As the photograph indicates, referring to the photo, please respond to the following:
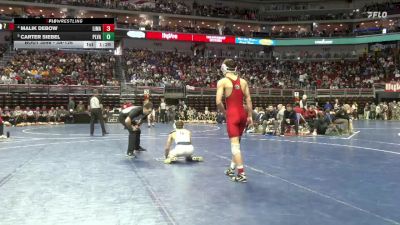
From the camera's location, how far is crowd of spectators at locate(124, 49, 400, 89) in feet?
133

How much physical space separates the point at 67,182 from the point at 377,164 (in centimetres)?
655

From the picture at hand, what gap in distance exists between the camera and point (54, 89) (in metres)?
32.5

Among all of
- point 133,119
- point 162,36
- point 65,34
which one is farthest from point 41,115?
point 162,36

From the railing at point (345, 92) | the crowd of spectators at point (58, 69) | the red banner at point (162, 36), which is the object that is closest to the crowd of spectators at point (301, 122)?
the crowd of spectators at point (58, 69)

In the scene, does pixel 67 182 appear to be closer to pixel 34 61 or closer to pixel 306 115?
pixel 306 115

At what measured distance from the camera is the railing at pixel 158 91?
104 ft

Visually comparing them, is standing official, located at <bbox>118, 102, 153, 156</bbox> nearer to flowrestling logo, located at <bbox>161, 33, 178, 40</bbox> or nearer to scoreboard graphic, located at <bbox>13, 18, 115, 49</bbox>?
scoreboard graphic, located at <bbox>13, 18, 115, 49</bbox>

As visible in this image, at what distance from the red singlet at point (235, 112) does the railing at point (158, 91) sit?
88.3ft

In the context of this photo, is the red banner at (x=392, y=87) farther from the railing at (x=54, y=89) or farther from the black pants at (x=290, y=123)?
the black pants at (x=290, y=123)

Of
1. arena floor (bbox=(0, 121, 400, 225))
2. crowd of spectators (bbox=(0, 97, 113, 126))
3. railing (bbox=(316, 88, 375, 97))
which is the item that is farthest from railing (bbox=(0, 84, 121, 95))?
arena floor (bbox=(0, 121, 400, 225))

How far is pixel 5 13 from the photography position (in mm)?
45938

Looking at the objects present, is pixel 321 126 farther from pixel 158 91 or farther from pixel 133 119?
pixel 158 91

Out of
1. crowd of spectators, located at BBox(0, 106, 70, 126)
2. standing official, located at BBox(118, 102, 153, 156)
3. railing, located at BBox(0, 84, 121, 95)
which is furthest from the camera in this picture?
railing, located at BBox(0, 84, 121, 95)

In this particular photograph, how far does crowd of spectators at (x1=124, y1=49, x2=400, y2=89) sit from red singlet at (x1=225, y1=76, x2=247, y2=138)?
29172 mm
